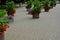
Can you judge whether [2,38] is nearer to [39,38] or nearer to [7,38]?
[7,38]

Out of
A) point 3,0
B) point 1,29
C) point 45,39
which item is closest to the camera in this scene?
point 1,29

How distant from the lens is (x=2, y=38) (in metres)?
6.44

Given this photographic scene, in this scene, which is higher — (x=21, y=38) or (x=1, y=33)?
(x=1, y=33)

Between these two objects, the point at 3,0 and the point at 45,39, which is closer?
the point at 45,39

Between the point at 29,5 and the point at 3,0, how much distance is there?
865 cm

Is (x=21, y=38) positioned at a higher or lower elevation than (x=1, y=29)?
lower

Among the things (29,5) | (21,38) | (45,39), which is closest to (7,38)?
(21,38)

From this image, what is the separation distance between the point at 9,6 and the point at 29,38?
8681 millimetres

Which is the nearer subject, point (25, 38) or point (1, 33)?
point (1, 33)

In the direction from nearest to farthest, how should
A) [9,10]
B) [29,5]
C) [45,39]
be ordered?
[45,39], [9,10], [29,5]

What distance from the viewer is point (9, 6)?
52.2 ft

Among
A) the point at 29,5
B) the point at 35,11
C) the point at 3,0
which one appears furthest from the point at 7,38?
the point at 3,0

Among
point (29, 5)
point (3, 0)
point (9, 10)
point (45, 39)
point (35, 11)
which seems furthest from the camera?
point (3, 0)

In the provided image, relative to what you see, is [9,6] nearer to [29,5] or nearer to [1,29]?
[29,5]
